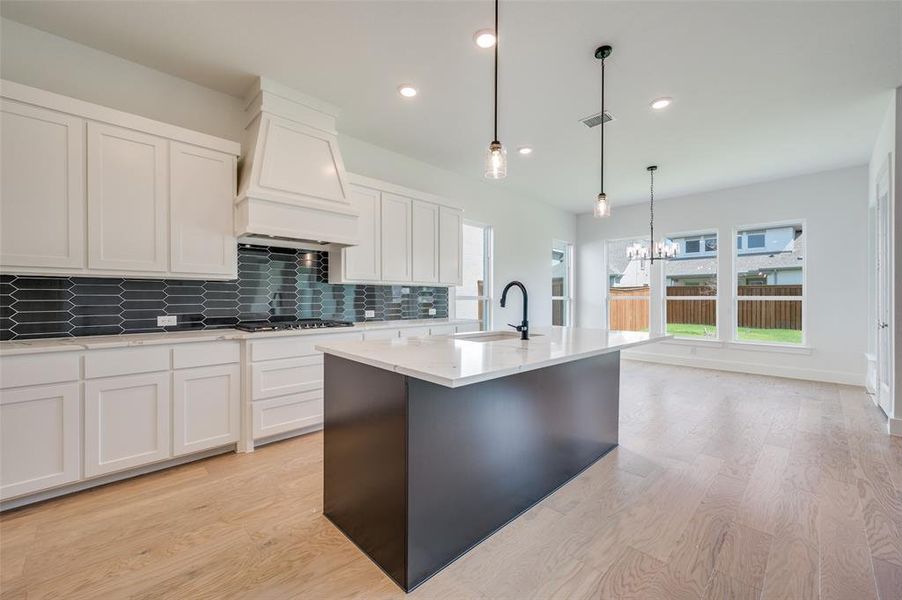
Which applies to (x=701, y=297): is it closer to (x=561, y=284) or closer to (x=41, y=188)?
(x=561, y=284)

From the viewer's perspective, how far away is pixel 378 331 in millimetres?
3627

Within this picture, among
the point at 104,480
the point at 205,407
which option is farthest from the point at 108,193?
the point at 104,480

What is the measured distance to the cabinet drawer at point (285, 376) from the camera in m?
2.89

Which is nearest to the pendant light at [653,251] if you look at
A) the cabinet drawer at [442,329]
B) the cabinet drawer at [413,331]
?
the cabinet drawer at [442,329]

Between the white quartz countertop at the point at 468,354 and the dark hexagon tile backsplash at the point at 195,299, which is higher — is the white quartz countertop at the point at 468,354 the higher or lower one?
the lower one

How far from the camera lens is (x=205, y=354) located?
265 cm

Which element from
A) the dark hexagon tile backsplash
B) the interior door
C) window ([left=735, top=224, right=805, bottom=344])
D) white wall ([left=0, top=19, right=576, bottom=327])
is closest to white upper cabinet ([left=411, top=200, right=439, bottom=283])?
the dark hexagon tile backsplash

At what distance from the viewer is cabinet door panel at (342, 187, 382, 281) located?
3.73 m

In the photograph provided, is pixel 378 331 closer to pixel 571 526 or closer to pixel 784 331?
pixel 571 526

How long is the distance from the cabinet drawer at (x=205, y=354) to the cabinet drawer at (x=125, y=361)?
0.06 meters

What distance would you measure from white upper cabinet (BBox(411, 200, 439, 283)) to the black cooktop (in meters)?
1.13

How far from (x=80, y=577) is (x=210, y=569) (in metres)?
0.53

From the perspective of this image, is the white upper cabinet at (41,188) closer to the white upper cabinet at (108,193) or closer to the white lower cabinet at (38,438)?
the white upper cabinet at (108,193)

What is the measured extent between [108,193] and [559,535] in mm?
3372
